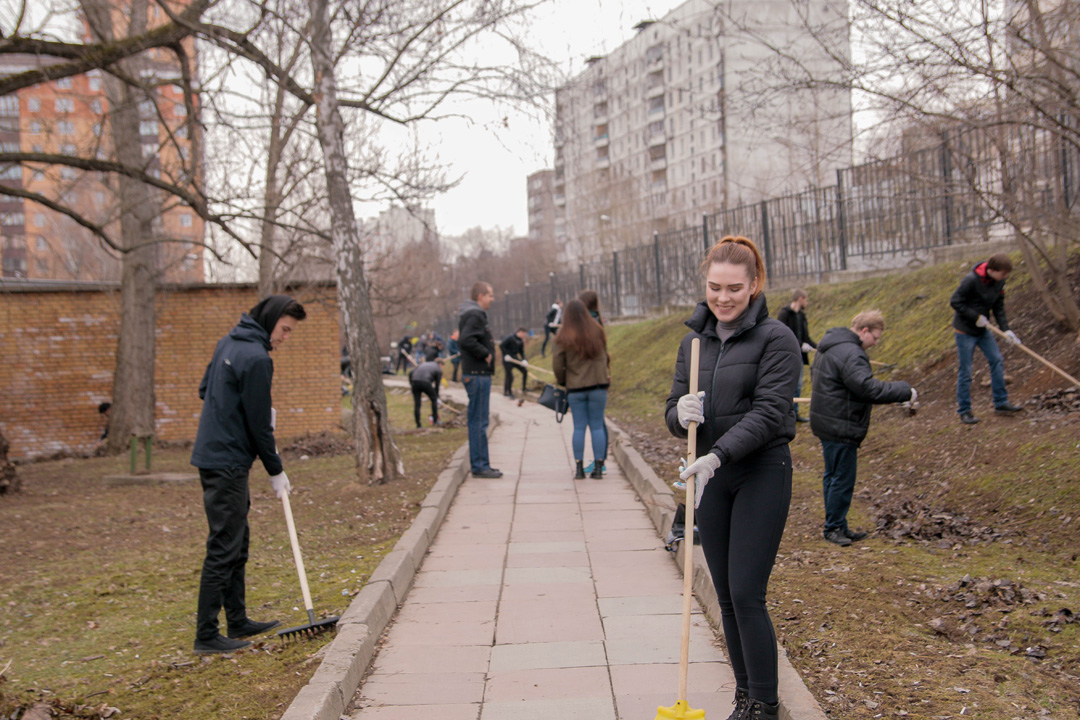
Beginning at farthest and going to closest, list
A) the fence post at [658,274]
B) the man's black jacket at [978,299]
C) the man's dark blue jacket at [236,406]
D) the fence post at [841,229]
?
the fence post at [658,274] → the fence post at [841,229] → the man's black jacket at [978,299] → the man's dark blue jacket at [236,406]

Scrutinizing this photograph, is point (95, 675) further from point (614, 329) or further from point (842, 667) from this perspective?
point (614, 329)

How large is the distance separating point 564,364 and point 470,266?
67287 millimetres

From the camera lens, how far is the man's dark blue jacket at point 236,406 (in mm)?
5086

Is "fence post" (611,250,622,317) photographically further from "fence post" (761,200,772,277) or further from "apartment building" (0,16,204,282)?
"apartment building" (0,16,204,282)

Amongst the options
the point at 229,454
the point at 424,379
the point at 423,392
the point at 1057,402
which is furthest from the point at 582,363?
the point at 423,392

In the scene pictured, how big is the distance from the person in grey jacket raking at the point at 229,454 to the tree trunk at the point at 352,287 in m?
4.65

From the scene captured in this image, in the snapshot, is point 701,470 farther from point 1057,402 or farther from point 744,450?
point 1057,402

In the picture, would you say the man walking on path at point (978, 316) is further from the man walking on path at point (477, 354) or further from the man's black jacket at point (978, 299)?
the man walking on path at point (477, 354)


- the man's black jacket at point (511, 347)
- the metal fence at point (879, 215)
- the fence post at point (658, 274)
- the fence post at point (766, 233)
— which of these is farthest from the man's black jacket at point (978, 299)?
the fence post at point (658, 274)

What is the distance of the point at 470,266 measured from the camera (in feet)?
250

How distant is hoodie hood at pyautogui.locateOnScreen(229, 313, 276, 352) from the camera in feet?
17.0

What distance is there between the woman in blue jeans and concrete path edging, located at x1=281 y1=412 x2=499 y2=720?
→ 223 centimetres

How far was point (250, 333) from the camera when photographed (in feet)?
17.1

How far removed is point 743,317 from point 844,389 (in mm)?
3389
